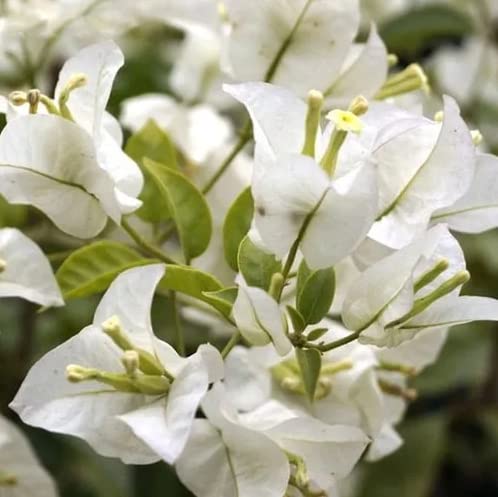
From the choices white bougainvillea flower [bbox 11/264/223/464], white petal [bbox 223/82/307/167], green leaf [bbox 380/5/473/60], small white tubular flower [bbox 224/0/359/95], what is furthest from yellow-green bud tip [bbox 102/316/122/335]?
green leaf [bbox 380/5/473/60]

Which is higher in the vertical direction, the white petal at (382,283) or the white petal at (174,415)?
the white petal at (382,283)

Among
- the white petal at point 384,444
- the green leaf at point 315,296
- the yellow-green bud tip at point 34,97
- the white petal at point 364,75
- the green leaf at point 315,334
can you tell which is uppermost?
the yellow-green bud tip at point 34,97

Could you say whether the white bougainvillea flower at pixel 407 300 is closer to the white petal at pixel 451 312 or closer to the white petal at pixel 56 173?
the white petal at pixel 451 312

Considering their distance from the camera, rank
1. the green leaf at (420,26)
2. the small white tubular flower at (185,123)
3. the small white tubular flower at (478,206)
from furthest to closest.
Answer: the green leaf at (420,26)
the small white tubular flower at (185,123)
the small white tubular flower at (478,206)

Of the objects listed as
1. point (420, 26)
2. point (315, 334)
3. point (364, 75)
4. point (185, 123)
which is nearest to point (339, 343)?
point (315, 334)

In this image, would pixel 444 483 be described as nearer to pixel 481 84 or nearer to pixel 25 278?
pixel 481 84

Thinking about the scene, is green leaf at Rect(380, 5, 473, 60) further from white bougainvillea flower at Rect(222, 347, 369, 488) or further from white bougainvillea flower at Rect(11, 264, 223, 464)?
white bougainvillea flower at Rect(11, 264, 223, 464)

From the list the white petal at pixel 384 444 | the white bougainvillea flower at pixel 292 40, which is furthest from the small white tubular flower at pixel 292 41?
the white petal at pixel 384 444
